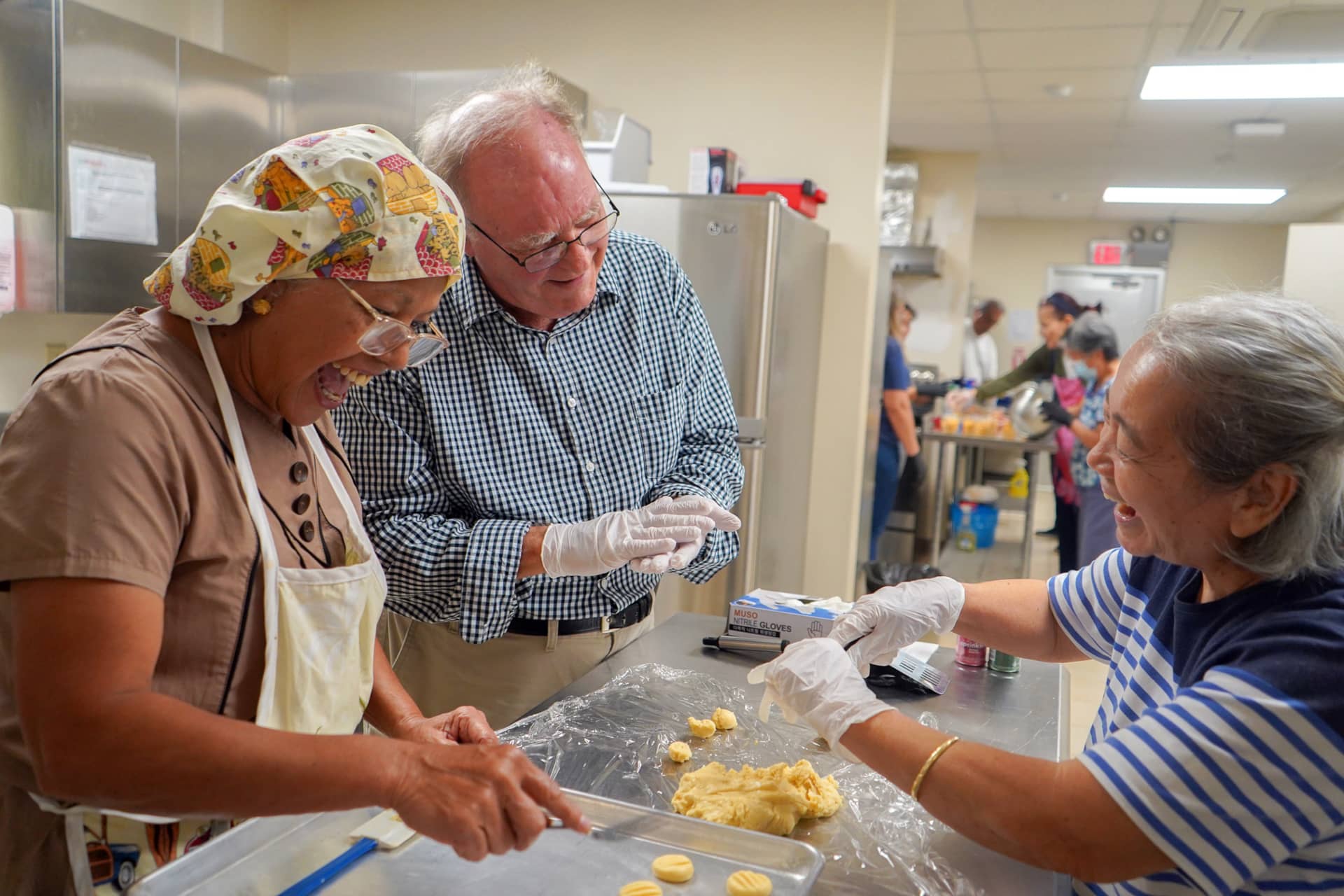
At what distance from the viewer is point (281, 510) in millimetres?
1135

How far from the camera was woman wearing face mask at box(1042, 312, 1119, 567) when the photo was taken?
4477mm

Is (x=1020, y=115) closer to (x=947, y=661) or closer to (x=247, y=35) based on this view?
(x=247, y=35)

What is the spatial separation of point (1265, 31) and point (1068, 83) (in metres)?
1.13

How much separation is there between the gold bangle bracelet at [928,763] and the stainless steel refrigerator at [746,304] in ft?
7.18

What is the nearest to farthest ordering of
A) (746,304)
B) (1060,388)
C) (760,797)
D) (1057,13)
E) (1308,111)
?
1. (760,797)
2. (746,304)
3. (1057,13)
4. (1060,388)
5. (1308,111)

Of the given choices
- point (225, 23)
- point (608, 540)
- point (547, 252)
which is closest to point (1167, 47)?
point (547, 252)

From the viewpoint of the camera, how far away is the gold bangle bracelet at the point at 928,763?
1097mm

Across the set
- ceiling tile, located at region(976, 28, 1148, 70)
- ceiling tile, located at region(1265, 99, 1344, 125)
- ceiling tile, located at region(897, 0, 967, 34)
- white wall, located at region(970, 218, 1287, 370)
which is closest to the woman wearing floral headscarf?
ceiling tile, located at region(897, 0, 967, 34)

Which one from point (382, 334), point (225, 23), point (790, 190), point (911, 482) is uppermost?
point (225, 23)

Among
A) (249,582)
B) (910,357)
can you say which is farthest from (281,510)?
(910,357)

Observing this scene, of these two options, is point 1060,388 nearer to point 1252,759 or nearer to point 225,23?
point 225,23

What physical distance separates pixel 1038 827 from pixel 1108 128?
6269 millimetres

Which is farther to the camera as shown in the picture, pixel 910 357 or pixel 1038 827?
pixel 910 357

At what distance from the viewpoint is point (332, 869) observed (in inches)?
40.9
